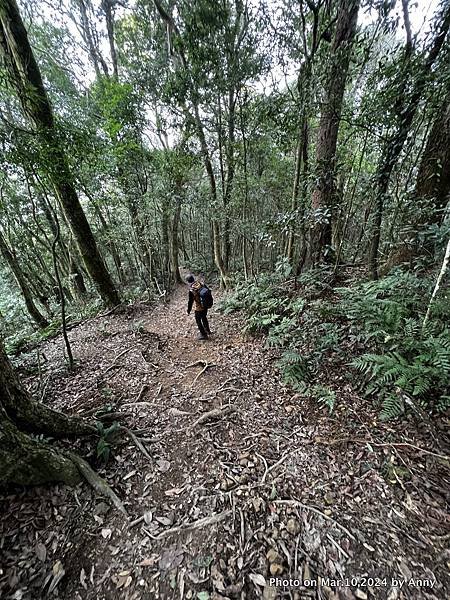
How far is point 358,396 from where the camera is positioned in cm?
336

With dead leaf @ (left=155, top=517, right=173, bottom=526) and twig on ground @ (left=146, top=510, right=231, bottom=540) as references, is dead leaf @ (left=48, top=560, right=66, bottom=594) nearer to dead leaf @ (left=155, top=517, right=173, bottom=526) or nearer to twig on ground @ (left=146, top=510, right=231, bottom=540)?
twig on ground @ (left=146, top=510, right=231, bottom=540)

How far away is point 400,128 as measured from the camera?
12.8 feet

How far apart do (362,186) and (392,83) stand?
65.9 inches

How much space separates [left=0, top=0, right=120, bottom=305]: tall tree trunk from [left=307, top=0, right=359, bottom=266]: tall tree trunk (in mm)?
4894

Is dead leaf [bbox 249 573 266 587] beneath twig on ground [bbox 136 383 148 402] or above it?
beneath

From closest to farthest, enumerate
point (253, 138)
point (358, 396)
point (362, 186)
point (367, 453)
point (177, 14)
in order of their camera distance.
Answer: point (367, 453)
point (358, 396)
point (362, 186)
point (177, 14)
point (253, 138)

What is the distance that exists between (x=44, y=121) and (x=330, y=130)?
680cm

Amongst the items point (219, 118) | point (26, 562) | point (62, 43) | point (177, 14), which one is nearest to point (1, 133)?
point (26, 562)

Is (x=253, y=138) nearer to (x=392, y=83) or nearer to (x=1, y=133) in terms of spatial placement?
(x=392, y=83)

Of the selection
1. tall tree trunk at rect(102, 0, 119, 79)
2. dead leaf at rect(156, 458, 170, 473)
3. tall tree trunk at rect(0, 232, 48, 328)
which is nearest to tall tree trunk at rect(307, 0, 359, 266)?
dead leaf at rect(156, 458, 170, 473)

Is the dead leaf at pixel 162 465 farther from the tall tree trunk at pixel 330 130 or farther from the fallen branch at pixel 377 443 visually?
the tall tree trunk at pixel 330 130

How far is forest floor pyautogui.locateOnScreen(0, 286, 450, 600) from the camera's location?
183 centimetres

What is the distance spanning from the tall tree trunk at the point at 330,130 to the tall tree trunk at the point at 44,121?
4.89 m

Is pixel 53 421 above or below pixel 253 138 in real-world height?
below
